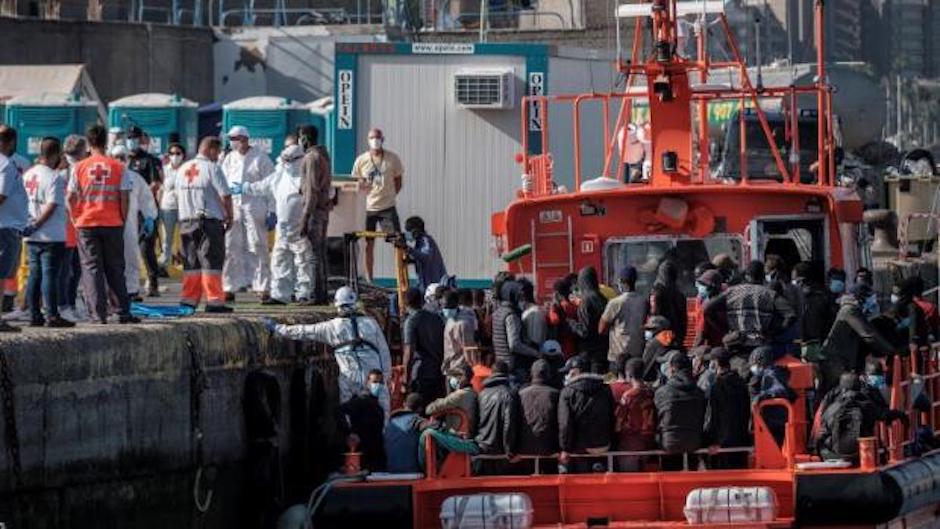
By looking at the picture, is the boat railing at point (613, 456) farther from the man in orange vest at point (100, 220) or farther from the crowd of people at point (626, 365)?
the man in orange vest at point (100, 220)

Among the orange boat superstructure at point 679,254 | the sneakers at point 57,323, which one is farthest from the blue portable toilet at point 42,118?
the sneakers at point 57,323

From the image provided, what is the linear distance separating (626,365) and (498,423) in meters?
1.09

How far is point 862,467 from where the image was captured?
15695 mm

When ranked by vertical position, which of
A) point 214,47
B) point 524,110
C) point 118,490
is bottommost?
point 118,490

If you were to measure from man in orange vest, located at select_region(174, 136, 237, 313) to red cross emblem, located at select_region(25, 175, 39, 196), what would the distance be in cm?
250

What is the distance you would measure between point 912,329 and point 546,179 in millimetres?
3268

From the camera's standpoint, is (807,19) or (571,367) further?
(807,19)

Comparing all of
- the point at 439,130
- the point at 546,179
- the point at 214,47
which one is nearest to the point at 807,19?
the point at 214,47

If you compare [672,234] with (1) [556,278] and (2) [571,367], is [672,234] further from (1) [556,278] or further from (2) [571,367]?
(2) [571,367]

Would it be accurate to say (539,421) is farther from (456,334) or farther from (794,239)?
(794,239)

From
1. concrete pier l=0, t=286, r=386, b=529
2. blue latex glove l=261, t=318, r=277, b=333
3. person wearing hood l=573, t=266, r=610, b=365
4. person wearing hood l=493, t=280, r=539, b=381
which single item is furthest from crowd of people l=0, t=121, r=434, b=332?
person wearing hood l=573, t=266, r=610, b=365

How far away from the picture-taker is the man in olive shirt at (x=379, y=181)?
73.9 feet

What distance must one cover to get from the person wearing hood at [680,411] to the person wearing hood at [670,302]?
54.5 inches

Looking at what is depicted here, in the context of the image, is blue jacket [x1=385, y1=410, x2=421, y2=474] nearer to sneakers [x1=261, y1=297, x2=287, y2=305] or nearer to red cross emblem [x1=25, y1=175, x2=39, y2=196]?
red cross emblem [x1=25, y1=175, x2=39, y2=196]
